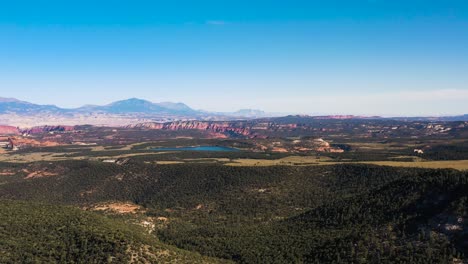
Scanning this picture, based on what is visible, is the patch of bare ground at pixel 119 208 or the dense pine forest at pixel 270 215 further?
the patch of bare ground at pixel 119 208

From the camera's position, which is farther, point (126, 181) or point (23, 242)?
point (126, 181)

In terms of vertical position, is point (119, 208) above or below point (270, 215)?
below

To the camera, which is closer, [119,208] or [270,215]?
[270,215]

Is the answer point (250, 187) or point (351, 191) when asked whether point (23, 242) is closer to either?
point (250, 187)

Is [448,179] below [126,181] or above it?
above

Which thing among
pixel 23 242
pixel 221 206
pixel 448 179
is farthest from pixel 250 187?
pixel 23 242

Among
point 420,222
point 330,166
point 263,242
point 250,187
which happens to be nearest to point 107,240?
point 263,242

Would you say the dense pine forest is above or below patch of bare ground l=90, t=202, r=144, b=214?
above

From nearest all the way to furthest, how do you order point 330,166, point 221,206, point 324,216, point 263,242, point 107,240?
point 107,240, point 263,242, point 324,216, point 221,206, point 330,166

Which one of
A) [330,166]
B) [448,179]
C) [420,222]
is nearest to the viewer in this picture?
[420,222]

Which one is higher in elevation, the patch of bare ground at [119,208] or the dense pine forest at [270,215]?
the dense pine forest at [270,215]

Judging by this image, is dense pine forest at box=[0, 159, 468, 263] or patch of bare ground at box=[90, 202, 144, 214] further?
patch of bare ground at box=[90, 202, 144, 214]
